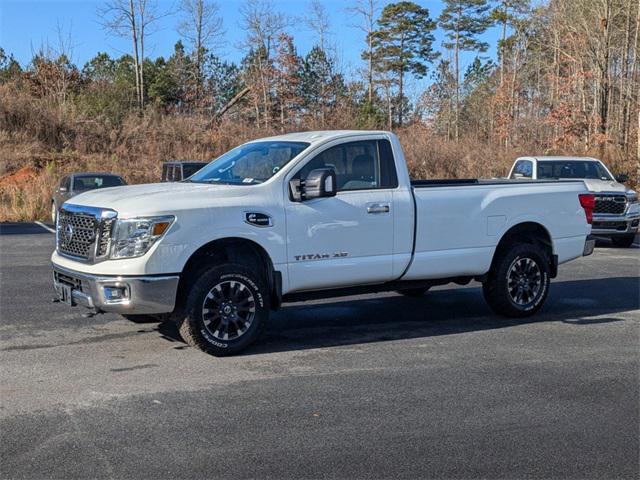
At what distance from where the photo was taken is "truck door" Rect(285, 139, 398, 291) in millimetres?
7438

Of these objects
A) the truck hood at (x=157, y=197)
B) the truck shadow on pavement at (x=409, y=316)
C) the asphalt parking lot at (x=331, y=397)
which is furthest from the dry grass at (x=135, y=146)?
the truck hood at (x=157, y=197)

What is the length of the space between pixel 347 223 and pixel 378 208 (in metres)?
0.40

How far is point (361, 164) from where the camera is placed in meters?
8.05

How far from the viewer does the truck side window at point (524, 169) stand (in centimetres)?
1786

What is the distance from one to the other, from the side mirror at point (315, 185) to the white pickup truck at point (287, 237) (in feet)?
0.03

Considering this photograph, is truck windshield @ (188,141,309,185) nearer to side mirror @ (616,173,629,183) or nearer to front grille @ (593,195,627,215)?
front grille @ (593,195,627,215)

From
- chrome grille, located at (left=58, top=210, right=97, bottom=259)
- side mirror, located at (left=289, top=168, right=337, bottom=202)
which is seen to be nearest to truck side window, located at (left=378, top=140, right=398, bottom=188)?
side mirror, located at (left=289, top=168, right=337, bottom=202)

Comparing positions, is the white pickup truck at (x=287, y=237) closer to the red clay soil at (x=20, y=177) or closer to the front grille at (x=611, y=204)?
the front grille at (x=611, y=204)

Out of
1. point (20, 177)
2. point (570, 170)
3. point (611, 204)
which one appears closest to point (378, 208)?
point (611, 204)

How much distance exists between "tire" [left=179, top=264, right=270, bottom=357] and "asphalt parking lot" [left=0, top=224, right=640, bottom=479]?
0.16 metres

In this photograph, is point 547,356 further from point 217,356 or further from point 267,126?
point 267,126

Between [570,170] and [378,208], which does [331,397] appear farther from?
[570,170]

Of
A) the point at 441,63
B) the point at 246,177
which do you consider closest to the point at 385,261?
the point at 246,177

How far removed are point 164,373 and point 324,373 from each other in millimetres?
1345
